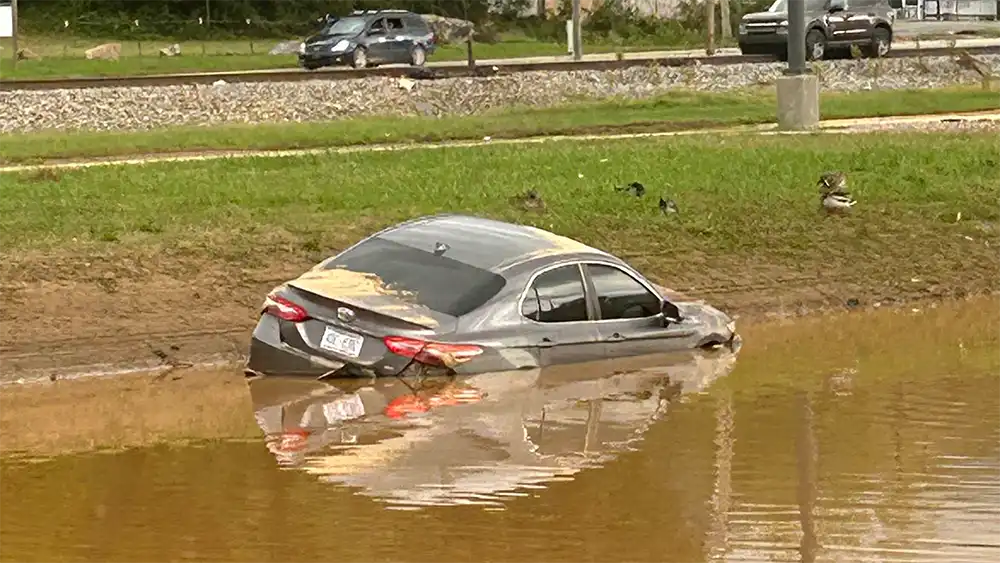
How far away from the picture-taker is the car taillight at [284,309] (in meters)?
13.3

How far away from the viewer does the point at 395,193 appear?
2033cm

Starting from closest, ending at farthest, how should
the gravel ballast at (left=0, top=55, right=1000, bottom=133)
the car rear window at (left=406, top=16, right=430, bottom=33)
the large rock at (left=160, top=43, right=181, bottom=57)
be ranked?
the gravel ballast at (left=0, top=55, right=1000, bottom=133) → the car rear window at (left=406, top=16, right=430, bottom=33) → the large rock at (left=160, top=43, right=181, bottom=57)

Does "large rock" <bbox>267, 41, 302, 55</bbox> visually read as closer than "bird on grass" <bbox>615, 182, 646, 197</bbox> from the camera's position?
No

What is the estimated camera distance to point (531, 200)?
65.7ft

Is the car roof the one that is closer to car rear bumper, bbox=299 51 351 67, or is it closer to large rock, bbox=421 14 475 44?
car rear bumper, bbox=299 51 351 67

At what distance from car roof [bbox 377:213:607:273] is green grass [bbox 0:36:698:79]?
104ft

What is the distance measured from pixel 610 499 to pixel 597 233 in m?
9.04

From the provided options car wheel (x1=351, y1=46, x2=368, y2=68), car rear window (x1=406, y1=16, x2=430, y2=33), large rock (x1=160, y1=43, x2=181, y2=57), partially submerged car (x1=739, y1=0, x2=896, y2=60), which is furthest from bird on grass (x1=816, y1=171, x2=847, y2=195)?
large rock (x1=160, y1=43, x2=181, y2=57)

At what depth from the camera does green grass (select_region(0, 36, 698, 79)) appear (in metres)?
48.2

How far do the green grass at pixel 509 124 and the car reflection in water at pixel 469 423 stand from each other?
13.1 meters

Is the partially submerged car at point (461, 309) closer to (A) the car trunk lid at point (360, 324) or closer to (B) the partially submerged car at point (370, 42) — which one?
(A) the car trunk lid at point (360, 324)

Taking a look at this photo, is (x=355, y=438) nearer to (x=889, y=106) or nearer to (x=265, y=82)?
(x=265, y=82)

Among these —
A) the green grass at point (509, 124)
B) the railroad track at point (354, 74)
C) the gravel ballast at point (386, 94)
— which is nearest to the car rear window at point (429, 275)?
the green grass at point (509, 124)

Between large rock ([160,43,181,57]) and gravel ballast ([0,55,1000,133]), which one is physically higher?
gravel ballast ([0,55,1000,133])
